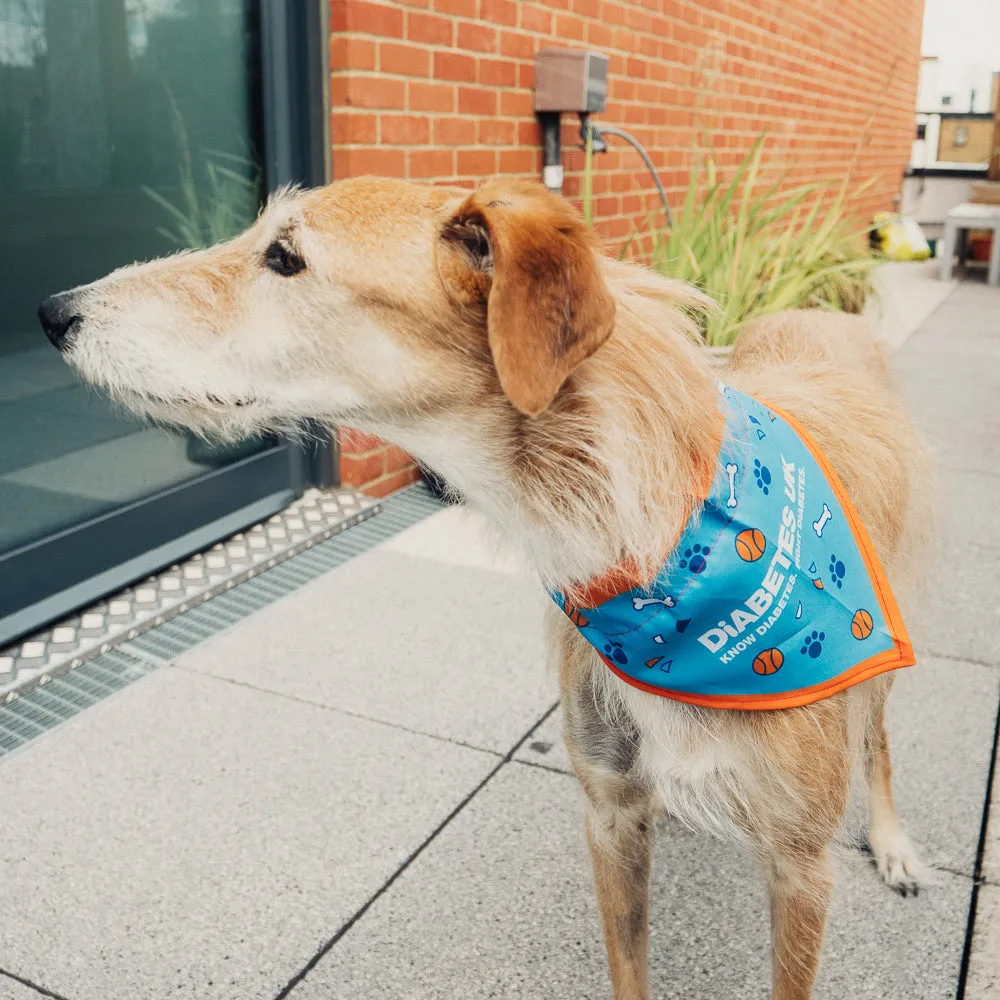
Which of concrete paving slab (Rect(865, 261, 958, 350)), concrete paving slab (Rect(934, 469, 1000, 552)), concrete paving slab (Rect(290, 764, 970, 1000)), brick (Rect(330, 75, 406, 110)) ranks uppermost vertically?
brick (Rect(330, 75, 406, 110))

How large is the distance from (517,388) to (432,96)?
11.8 feet

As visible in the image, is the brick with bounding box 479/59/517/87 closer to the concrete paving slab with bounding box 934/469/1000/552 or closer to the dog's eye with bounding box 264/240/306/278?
the concrete paving slab with bounding box 934/469/1000/552

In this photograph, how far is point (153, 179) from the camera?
3.99m

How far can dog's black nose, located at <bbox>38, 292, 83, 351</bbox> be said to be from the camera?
192 centimetres

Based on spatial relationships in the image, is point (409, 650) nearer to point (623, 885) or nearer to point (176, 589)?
point (176, 589)

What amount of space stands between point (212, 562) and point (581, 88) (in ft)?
10.6

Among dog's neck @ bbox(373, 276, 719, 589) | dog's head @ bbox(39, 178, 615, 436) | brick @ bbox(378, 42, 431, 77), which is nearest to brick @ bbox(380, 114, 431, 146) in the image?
brick @ bbox(378, 42, 431, 77)

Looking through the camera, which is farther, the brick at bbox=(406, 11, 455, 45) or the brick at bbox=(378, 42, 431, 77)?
the brick at bbox=(406, 11, 455, 45)

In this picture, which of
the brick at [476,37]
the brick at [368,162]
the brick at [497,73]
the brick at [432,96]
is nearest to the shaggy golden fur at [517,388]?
the brick at [368,162]

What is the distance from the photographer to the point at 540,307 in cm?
159

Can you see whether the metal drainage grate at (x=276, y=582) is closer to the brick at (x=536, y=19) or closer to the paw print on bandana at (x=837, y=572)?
the paw print on bandana at (x=837, y=572)

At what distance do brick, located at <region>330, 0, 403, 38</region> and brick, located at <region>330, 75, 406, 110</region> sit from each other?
7.6 inches

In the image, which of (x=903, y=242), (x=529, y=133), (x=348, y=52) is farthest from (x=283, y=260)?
(x=903, y=242)

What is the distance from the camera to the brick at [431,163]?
466 centimetres
